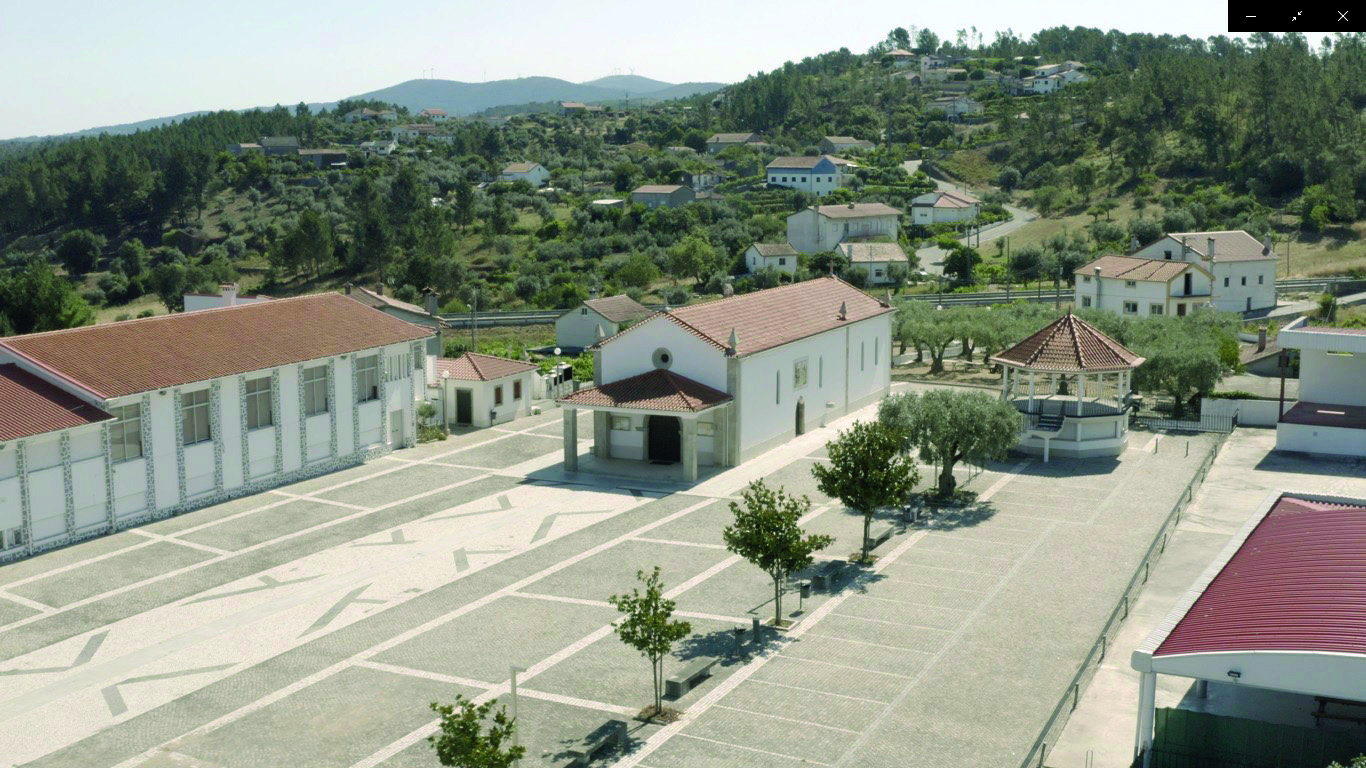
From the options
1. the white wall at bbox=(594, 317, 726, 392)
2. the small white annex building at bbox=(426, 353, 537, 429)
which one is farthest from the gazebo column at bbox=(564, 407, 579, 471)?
the small white annex building at bbox=(426, 353, 537, 429)

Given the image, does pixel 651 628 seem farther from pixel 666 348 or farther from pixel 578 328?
pixel 578 328

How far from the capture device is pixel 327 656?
24.6 meters

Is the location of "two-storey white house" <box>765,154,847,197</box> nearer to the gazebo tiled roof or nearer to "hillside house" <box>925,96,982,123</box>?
"hillside house" <box>925,96,982,123</box>

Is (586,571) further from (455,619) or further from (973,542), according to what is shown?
(973,542)

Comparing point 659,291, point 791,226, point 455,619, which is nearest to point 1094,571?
point 455,619

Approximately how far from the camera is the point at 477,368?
47.3 metres

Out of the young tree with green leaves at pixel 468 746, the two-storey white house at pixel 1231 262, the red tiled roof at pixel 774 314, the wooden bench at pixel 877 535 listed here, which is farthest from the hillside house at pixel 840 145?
the young tree with green leaves at pixel 468 746

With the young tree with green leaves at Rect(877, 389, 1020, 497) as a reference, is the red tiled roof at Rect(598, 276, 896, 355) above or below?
above

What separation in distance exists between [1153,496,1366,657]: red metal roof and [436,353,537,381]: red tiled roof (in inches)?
1167

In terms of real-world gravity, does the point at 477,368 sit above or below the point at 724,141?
below

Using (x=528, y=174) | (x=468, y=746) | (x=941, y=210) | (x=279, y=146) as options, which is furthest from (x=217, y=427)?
(x=279, y=146)

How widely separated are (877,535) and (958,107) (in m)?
158

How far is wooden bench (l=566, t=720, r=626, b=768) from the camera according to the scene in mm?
19578

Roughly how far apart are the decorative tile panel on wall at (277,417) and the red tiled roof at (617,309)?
104 feet
